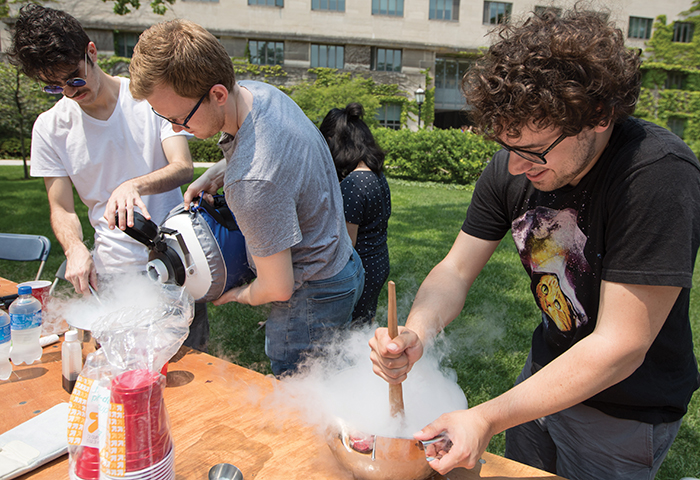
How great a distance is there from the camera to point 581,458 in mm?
1337

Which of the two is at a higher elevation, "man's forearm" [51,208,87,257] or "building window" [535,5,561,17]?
"building window" [535,5,561,17]

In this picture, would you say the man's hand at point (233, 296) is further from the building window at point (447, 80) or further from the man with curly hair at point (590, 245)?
the building window at point (447, 80)

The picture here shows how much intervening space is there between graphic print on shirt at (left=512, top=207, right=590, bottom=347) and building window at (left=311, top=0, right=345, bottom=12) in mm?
25972

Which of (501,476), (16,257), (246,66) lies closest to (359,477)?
Answer: (501,476)

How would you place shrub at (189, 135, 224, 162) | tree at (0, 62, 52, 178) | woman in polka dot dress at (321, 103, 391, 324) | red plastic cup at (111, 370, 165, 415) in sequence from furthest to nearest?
shrub at (189, 135, 224, 162) → tree at (0, 62, 52, 178) → woman in polka dot dress at (321, 103, 391, 324) → red plastic cup at (111, 370, 165, 415)

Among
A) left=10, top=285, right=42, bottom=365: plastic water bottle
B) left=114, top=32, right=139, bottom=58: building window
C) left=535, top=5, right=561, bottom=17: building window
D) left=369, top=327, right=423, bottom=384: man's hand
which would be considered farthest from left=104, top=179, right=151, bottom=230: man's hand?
left=114, top=32, right=139, bottom=58: building window

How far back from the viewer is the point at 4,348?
155 cm

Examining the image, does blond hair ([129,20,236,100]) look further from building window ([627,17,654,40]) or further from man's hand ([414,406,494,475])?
building window ([627,17,654,40])

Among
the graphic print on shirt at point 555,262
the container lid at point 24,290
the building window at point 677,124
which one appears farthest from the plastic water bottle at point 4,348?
the building window at point 677,124

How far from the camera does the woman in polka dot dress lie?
8.70ft

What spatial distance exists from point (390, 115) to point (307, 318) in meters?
24.9

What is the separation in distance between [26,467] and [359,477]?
0.80 m

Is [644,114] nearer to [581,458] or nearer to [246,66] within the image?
[246,66]

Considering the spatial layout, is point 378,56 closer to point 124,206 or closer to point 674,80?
point 674,80
